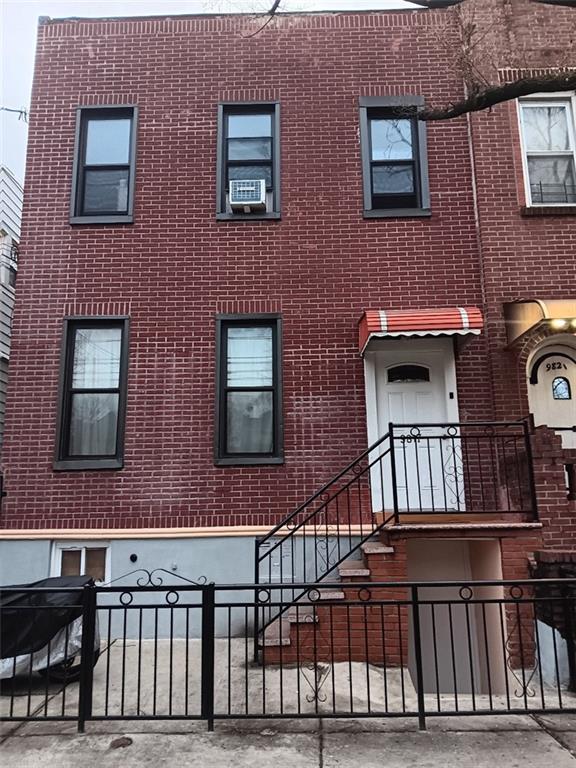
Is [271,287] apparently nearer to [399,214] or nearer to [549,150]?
[399,214]

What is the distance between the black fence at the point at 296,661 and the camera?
4.23 m

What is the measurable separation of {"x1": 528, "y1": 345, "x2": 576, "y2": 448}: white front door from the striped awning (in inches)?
54.0

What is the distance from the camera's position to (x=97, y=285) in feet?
26.0

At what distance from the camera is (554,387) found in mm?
7484

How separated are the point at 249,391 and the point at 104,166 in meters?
4.00

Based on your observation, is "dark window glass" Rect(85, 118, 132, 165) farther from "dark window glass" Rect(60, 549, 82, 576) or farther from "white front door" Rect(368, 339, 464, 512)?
"dark window glass" Rect(60, 549, 82, 576)

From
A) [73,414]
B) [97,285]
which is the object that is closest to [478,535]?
[73,414]

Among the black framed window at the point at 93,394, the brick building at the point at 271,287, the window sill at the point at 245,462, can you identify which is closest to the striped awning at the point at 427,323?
the brick building at the point at 271,287

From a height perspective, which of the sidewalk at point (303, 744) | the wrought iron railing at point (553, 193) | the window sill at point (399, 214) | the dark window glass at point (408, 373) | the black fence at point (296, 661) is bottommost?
the sidewalk at point (303, 744)

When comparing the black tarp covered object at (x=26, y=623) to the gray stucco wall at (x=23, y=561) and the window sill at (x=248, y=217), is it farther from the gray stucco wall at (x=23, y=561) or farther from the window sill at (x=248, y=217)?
the window sill at (x=248, y=217)

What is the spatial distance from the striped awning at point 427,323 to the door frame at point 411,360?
0.59 meters

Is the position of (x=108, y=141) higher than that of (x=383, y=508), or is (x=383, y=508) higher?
(x=108, y=141)

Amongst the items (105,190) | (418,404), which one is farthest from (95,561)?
(105,190)

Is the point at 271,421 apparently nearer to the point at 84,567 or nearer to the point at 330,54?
the point at 84,567
